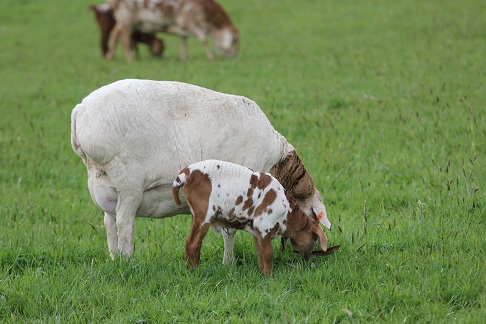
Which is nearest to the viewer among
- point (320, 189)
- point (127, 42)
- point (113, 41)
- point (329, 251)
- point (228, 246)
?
point (329, 251)

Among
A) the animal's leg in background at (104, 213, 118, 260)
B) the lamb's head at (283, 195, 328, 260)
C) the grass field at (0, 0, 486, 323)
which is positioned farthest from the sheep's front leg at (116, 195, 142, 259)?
the lamb's head at (283, 195, 328, 260)

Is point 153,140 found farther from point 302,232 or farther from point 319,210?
point 319,210

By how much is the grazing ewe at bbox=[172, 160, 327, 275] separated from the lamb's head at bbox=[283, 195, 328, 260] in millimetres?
67

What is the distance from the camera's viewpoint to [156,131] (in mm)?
5453

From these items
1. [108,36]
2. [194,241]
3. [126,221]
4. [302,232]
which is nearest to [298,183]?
[302,232]

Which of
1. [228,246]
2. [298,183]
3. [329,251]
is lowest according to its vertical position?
[228,246]

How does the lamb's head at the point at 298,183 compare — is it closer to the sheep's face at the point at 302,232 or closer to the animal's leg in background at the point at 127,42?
the sheep's face at the point at 302,232

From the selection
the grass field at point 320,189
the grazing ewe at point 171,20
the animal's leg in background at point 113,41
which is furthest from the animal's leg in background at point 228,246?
the animal's leg in background at point 113,41

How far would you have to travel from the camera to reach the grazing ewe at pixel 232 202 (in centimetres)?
503

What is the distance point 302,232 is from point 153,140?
1350mm

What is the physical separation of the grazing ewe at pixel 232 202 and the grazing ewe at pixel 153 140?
0.39m

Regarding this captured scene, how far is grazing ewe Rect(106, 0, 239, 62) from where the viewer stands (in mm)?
16719

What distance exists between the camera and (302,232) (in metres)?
5.41

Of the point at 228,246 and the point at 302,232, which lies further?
the point at 228,246
